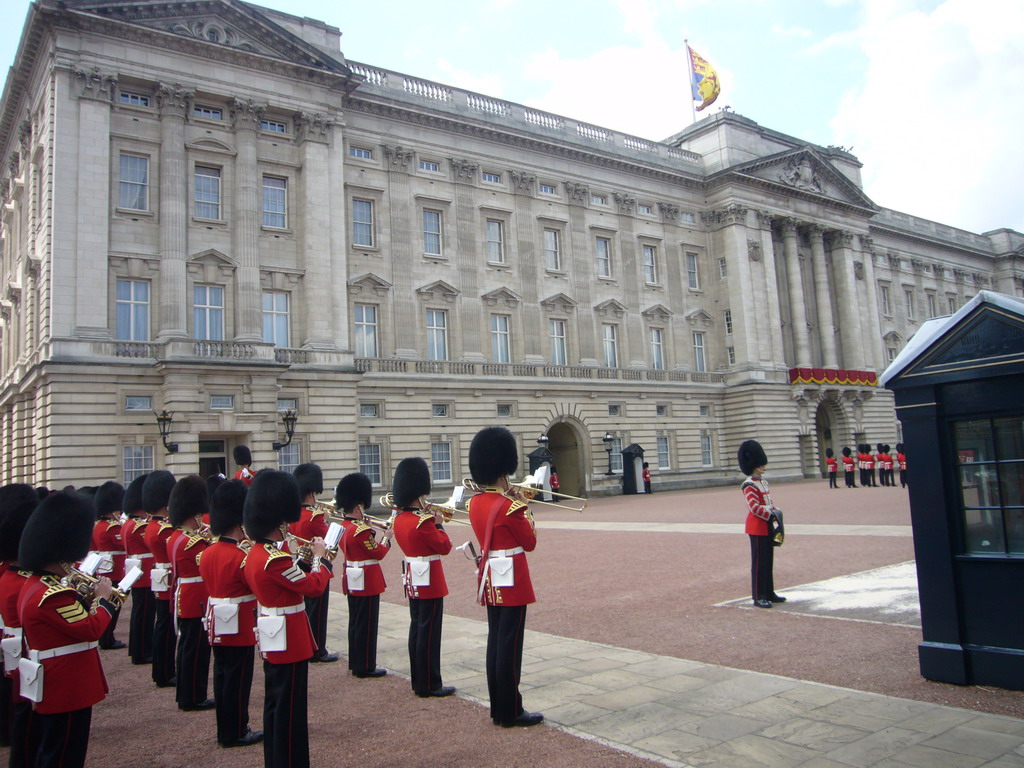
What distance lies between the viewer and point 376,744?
20.7ft

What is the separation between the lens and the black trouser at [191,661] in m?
7.63

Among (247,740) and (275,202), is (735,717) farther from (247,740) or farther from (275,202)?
(275,202)

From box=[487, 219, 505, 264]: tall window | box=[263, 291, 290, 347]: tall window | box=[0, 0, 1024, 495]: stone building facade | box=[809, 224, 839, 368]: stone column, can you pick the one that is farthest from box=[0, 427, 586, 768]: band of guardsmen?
box=[809, 224, 839, 368]: stone column

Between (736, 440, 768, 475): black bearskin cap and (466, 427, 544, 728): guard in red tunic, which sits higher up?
(736, 440, 768, 475): black bearskin cap

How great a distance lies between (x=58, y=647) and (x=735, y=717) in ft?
15.5

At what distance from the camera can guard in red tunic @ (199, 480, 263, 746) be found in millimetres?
6395

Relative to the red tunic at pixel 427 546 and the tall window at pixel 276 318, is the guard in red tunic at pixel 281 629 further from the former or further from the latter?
the tall window at pixel 276 318

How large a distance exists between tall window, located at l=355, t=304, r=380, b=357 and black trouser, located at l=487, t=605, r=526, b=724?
90.0 feet

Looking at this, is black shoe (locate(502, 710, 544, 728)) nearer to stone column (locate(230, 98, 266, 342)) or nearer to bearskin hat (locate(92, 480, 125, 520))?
bearskin hat (locate(92, 480, 125, 520))

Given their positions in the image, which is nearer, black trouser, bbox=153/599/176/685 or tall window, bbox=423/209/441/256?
black trouser, bbox=153/599/176/685

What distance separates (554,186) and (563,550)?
26168 millimetres

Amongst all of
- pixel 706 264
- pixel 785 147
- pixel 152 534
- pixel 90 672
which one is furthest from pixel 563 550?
pixel 785 147

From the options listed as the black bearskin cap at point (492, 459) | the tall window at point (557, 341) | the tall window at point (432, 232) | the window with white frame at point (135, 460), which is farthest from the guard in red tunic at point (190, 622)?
the tall window at point (557, 341)

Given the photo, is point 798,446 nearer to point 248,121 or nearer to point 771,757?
point 248,121
